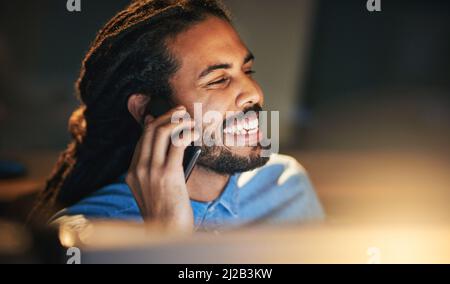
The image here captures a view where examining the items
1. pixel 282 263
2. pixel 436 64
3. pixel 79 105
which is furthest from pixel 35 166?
pixel 436 64

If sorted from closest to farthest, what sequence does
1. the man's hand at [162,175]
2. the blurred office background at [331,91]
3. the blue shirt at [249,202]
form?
1. the man's hand at [162,175]
2. the blue shirt at [249,202]
3. the blurred office background at [331,91]

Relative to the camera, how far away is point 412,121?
7.07 feet

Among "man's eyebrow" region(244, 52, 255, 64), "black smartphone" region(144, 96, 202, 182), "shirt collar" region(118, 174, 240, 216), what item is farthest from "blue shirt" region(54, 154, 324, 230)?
"man's eyebrow" region(244, 52, 255, 64)

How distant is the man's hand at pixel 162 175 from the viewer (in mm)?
1703

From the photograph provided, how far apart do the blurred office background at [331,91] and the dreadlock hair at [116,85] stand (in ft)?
0.30

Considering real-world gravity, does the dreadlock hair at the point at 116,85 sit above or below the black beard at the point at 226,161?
above

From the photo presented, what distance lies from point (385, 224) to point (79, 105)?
1241 millimetres

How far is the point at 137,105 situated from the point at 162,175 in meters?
0.26

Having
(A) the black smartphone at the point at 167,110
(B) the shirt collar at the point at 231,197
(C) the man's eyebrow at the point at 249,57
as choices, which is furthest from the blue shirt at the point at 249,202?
(C) the man's eyebrow at the point at 249,57

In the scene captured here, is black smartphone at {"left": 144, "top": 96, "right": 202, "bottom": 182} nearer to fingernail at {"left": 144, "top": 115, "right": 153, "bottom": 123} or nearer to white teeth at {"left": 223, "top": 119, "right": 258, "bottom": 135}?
fingernail at {"left": 144, "top": 115, "right": 153, "bottom": 123}

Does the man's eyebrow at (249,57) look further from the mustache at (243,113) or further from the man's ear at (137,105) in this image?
the man's ear at (137,105)

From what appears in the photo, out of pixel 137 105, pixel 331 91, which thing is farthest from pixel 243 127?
pixel 331 91

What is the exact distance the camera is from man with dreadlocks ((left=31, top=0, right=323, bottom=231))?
1719 mm

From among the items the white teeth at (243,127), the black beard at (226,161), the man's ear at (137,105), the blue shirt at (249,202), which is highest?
the man's ear at (137,105)
